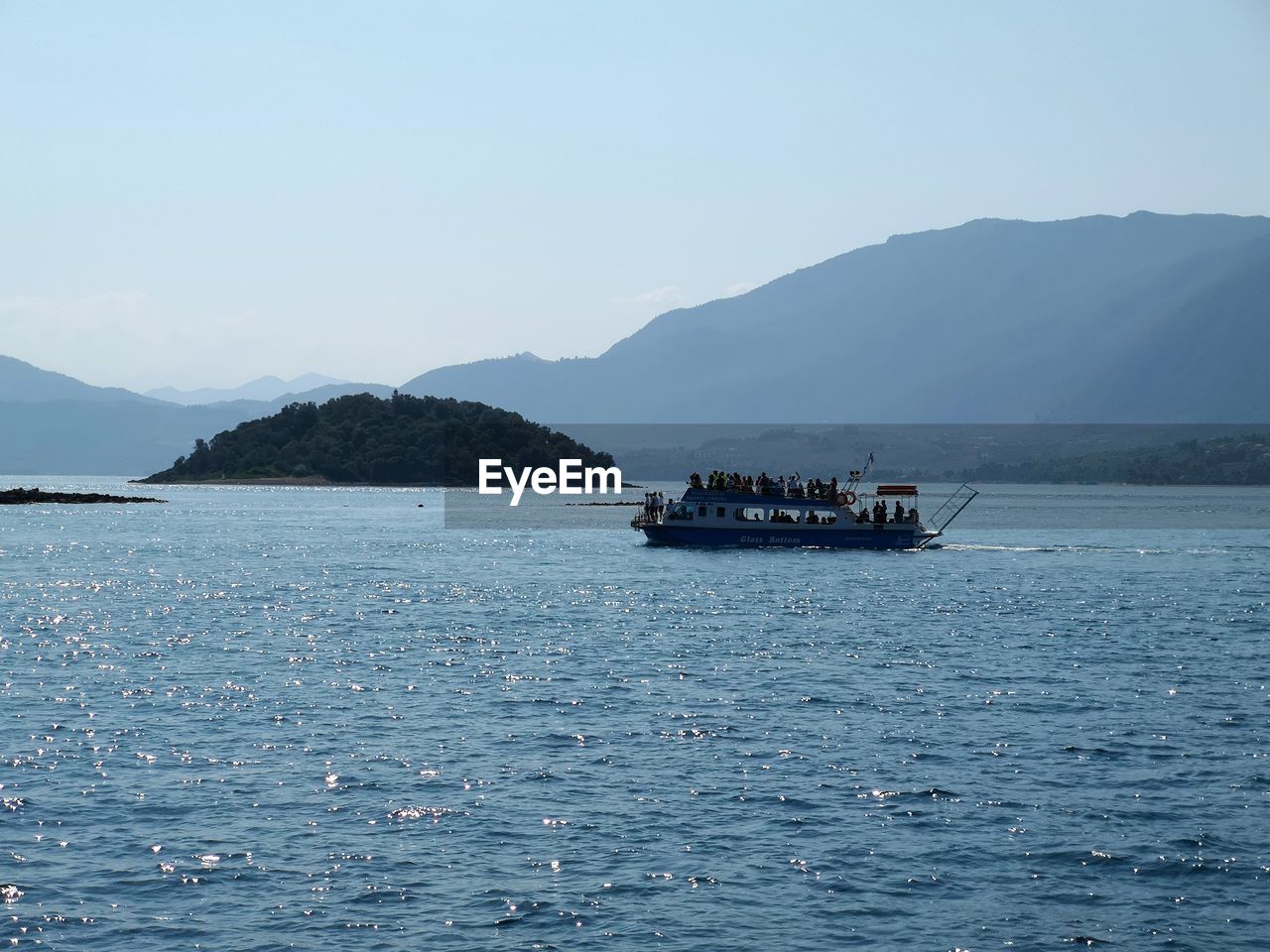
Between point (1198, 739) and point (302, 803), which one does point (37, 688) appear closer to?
point (302, 803)

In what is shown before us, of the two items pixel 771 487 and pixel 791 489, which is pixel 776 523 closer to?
pixel 791 489

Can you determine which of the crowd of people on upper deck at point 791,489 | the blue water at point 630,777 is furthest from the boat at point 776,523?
the blue water at point 630,777

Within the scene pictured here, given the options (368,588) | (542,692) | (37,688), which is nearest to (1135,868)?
(542,692)

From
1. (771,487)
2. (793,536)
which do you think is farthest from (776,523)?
(771,487)

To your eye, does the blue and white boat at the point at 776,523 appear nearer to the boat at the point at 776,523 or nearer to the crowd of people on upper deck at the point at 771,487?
the boat at the point at 776,523

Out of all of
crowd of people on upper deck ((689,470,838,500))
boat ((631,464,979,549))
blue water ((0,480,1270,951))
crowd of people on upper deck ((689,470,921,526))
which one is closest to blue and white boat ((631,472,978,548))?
boat ((631,464,979,549))

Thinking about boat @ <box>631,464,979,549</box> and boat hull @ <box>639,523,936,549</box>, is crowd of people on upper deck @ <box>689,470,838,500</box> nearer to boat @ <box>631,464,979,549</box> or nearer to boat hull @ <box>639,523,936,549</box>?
boat @ <box>631,464,979,549</box>

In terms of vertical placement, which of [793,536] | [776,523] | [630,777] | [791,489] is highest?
[791,489]
